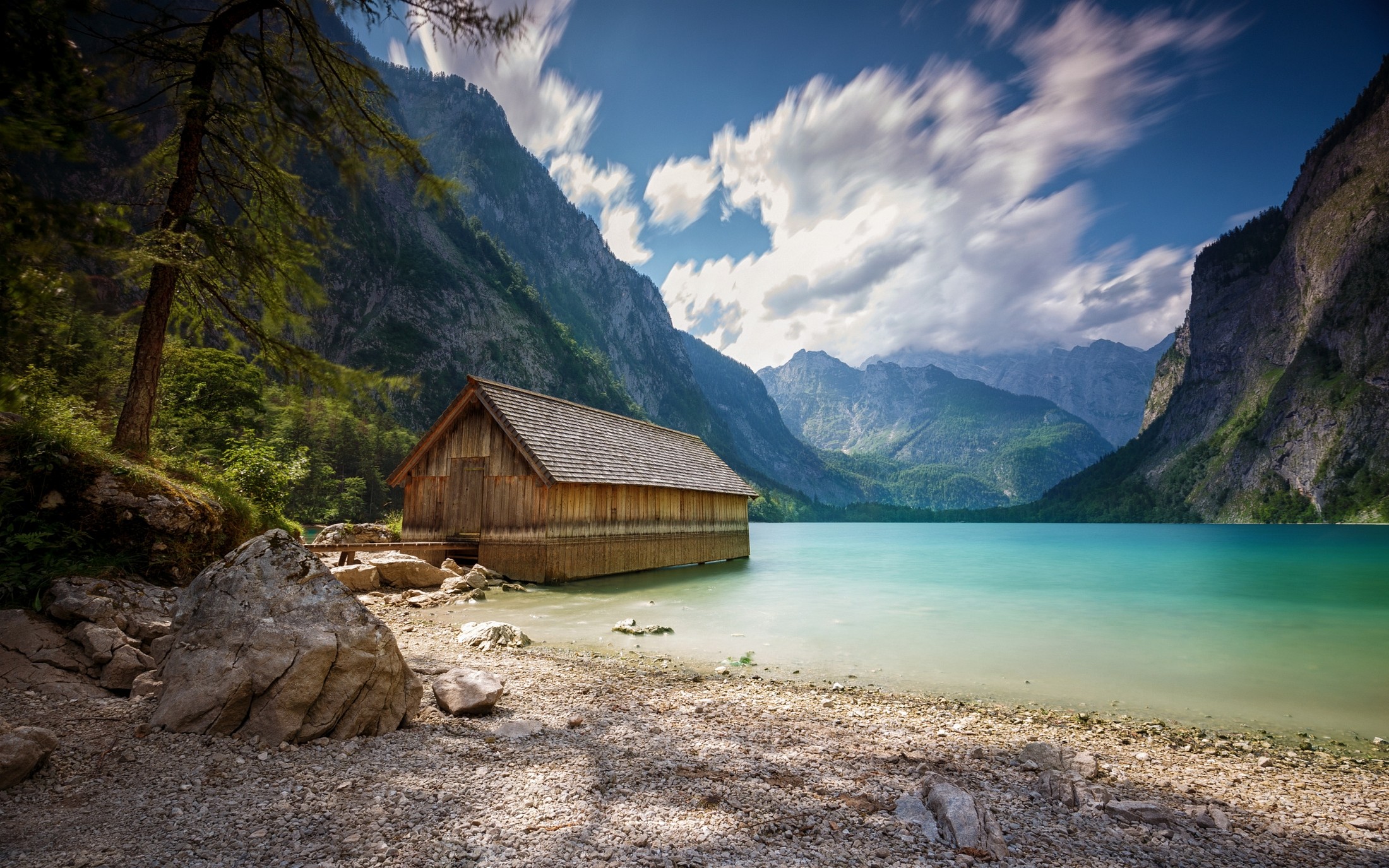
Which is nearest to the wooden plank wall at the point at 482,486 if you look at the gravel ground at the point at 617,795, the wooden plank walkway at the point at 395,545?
the wooden plank walkway at the point at 395,545

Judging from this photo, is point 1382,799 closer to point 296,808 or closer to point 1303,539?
point 296,808

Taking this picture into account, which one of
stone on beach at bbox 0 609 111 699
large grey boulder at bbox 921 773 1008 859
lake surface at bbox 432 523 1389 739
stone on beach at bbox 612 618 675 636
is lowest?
lake surface at bbox 432 523 1389 739

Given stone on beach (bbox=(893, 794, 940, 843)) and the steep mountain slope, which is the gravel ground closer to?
stone on beach (bbox=(893, 794, 940, 843))

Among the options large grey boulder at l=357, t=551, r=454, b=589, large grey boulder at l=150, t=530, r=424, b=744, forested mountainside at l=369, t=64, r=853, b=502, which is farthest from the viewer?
forested mountainside at l=369, t=64, r=853, b=502

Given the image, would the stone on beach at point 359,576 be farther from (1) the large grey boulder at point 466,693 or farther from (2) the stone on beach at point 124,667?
(1) the large grey boulder at point 466,693

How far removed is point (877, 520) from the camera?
652 feet

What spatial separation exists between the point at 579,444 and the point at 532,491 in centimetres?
Result: 326

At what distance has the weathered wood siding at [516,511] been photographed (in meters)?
17.6

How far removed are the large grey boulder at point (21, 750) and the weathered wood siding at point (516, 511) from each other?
45.2ft

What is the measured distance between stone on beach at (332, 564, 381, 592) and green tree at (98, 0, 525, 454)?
6469 millimetres

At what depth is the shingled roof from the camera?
58.6 feet

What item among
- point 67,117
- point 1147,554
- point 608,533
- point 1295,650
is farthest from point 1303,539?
point 67,117

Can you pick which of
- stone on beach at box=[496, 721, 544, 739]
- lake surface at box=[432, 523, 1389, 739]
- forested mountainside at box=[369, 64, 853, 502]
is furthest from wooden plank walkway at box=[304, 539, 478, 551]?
forested mountainside at box=[369, 64, 853, 502]

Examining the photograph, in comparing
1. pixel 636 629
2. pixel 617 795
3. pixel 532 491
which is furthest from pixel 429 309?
pixel 617 795
